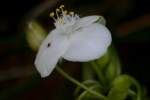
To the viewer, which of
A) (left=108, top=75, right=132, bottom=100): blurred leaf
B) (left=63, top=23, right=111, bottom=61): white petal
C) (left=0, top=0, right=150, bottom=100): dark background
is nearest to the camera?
(left=63, top=23, right=111, bottom=61): white petal

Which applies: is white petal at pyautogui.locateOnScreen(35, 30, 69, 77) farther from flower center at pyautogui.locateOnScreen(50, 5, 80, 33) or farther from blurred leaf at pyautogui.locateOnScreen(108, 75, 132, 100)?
blurred leaf at pyautogui.locateOnScreen(108, 75, 132, 100)

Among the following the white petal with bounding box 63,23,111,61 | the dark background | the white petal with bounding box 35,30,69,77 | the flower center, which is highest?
the white petal with bounding box 63,23,111,61

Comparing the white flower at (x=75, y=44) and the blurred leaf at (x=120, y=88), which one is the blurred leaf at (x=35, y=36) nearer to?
the white flower at (x=75, y=44)

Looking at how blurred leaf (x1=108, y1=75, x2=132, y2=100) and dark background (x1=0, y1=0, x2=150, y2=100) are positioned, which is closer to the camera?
blurred leaf (x1=108, y1=75, x2=132, y2=100)

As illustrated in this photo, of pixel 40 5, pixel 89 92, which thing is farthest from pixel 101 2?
pixel 89 92

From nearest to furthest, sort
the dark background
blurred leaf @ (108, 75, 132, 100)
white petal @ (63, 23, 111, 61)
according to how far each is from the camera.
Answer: white petal @ (63, 23, 111, 61) < blurred leaf @ (108, 75, 132, 100) < the dark background

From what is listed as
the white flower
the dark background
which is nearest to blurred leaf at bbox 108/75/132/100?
the white flower

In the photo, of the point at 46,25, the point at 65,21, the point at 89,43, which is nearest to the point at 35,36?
the point at 65,21

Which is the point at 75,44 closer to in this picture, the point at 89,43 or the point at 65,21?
the point at 89,43

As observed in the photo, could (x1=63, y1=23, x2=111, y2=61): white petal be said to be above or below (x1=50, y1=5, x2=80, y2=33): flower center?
above
